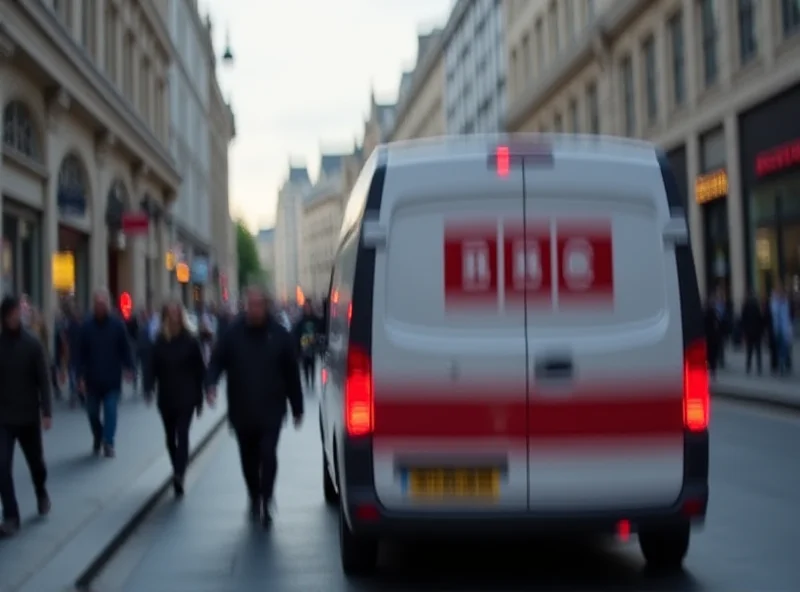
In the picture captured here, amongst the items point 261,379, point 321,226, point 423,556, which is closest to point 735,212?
point 261,379

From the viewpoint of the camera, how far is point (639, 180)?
21.4 feet

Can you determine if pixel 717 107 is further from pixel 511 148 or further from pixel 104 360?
pixel 511 148

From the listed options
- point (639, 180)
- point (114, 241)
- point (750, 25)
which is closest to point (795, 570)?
point (639, 180)

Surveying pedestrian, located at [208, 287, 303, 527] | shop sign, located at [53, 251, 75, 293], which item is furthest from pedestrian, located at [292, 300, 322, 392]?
pedestrian, located at [208, 287, 303, 527]

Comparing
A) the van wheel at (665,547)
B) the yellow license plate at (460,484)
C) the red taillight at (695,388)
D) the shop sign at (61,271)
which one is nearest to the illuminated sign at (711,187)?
the shop sign at (61,271)

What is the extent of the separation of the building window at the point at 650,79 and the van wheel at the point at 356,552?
31855 millimetres

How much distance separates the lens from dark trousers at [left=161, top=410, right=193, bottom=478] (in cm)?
1074

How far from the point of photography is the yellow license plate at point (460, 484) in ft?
20.9

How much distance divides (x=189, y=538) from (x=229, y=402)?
1039mm

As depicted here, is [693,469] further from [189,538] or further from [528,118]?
[528,118]

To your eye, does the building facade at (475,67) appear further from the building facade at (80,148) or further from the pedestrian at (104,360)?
the pedestrian at (104,360)

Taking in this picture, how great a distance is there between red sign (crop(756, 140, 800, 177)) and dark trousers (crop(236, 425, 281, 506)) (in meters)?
19.8

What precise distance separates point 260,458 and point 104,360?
14.4 ft

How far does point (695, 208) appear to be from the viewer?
34.1 metres
